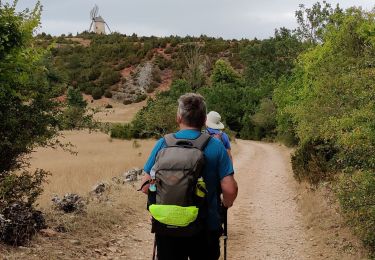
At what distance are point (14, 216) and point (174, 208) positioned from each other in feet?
13.8

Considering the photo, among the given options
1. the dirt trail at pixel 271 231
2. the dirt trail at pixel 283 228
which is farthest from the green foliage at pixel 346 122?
the dirt trail at pixel 271 231

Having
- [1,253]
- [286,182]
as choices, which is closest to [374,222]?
[1,253]

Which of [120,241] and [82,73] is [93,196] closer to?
[120,241]

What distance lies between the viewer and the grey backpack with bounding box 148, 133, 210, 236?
3723 millimetres

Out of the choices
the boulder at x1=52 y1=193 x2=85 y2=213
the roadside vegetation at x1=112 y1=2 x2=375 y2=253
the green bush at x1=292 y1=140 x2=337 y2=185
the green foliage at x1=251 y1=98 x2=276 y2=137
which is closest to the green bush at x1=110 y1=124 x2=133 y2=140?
the roadside vegetation at x1=112 y1=2 x2=375 y2=253

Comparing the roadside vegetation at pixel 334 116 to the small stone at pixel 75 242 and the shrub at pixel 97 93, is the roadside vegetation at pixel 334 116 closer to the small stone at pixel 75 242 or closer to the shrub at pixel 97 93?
the small stone at pixel 75 242

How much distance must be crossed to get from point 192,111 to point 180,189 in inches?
26.9

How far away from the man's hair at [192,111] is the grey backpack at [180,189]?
212mm

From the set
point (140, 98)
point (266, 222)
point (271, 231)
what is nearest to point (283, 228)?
point (271, 231)

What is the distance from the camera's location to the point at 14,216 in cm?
711

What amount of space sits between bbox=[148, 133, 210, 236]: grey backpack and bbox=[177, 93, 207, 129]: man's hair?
21 centimetres

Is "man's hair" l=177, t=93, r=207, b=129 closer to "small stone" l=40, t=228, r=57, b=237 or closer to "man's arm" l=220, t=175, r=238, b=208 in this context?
"man's arm" l=220, t=175, r=238, b=208

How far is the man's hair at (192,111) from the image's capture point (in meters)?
4.01

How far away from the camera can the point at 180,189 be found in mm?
3732
